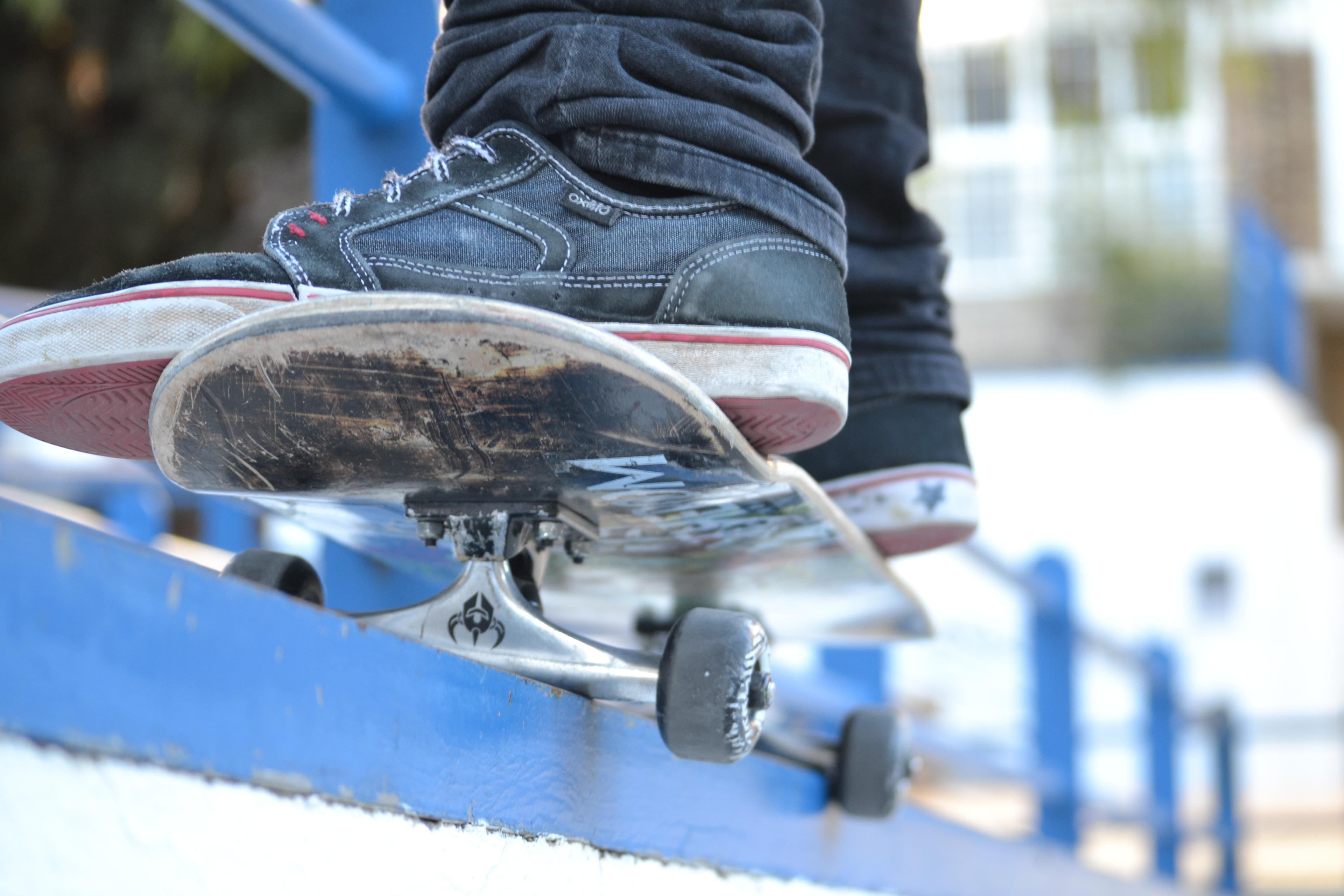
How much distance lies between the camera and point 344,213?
0.70 meters

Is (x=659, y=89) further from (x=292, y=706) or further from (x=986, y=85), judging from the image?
(x=986, y=85)

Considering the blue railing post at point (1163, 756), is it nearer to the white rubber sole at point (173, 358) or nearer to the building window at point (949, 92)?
the white rubber sole at point (173, 358)

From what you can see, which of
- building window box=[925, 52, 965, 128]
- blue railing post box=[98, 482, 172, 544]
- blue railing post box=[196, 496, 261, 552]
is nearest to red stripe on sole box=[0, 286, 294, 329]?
blue railing post box=[98, 482, 172, 544]

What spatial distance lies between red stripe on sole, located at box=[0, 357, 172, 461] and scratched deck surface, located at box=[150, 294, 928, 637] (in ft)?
0.12

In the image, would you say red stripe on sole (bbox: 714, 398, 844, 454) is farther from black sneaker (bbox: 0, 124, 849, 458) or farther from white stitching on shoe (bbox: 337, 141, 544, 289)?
white stitching on shoe (bbox: 337, 141, 544, 289)

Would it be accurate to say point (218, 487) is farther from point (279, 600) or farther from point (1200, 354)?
point (1200, 354)

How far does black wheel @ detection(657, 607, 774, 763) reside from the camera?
0.70m

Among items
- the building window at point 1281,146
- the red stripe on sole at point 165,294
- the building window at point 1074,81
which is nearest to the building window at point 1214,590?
the building window at point 1074,81

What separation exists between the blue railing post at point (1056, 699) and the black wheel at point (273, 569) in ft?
7.11

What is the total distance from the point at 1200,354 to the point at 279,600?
928 centimetres

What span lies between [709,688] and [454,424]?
206mm

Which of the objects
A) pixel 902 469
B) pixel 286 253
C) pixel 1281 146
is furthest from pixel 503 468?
pixel 1281 146

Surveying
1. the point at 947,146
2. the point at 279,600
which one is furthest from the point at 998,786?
the point at 947,146

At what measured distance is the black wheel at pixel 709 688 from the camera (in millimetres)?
699
